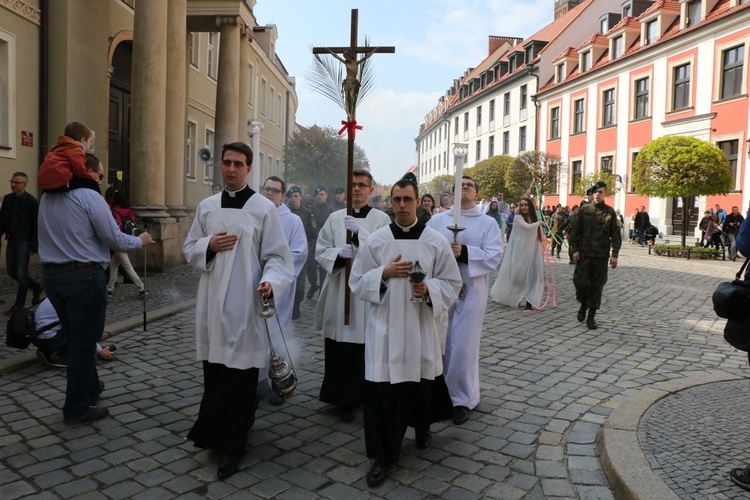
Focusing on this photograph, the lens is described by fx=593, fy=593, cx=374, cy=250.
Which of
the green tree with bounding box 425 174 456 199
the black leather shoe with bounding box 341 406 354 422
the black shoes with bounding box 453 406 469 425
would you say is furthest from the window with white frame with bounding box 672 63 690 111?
the green tree with bounding box 425 174 456 199

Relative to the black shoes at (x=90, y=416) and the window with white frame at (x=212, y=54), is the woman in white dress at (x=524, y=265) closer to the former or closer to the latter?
the black shoes at (x=90, y=416)

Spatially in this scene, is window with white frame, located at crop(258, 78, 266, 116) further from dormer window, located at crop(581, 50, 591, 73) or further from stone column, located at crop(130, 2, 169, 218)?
stone column, located at crop(130, 2, 169, 218)

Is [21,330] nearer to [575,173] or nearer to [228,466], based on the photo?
[228,466]

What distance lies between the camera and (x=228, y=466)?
3725 millimetres

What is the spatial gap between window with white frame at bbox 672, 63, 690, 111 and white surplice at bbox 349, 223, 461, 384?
28.7m

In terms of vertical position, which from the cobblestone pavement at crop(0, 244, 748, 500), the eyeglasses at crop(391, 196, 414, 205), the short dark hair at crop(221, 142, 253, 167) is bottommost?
the cobblestone pavement at crop(0, 244, 748, 500)

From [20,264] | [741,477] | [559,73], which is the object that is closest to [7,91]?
[20,264]

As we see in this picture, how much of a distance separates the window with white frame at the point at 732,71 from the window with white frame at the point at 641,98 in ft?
17.1

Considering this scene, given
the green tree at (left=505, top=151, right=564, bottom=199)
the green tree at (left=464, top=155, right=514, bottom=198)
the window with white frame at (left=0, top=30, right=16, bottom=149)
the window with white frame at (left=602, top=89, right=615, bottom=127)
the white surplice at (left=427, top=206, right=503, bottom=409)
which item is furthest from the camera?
the green tree at (left=464, top=155, right=514, bottom=198)

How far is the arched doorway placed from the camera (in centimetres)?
1586

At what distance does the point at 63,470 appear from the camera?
372 centimetres

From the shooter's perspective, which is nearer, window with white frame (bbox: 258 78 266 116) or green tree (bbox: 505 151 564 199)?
window with white frame (bbox: 258 78 266 116)

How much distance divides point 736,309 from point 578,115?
122ft

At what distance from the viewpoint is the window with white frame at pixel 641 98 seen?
31094 mm
